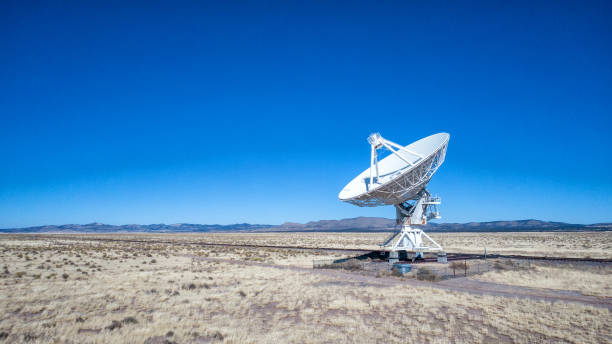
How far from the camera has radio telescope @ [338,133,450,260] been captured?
1056 inches

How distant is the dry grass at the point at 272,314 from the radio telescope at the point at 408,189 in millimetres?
8676

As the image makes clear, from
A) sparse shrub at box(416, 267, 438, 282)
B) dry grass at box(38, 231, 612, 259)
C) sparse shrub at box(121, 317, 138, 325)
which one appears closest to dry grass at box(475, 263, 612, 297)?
sparse shrub at box(416, 267, 438, 282)

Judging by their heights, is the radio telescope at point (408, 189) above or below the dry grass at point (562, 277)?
above

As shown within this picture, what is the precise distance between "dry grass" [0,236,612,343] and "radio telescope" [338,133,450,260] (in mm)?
8676

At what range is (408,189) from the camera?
2730 centimetres

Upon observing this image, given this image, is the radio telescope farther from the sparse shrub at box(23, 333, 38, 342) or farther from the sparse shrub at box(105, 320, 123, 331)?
the sparse shrub at box(23, 333, 38, 342)

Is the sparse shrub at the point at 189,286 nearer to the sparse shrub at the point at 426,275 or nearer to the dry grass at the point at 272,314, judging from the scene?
the dry grass at the point at 272,314

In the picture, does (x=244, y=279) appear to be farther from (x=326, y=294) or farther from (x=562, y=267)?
(x=562, y=267)

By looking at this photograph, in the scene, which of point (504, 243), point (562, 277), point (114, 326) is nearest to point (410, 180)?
point (562, 277)

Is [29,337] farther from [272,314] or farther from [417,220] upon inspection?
[417,220]

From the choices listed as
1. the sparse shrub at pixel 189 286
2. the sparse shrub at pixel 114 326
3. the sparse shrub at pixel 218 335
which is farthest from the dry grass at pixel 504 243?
the sparse shrub at pixel 114 326

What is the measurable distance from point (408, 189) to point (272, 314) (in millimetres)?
16529

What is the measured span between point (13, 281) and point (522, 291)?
27663mm

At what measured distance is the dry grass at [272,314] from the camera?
11.4 m
